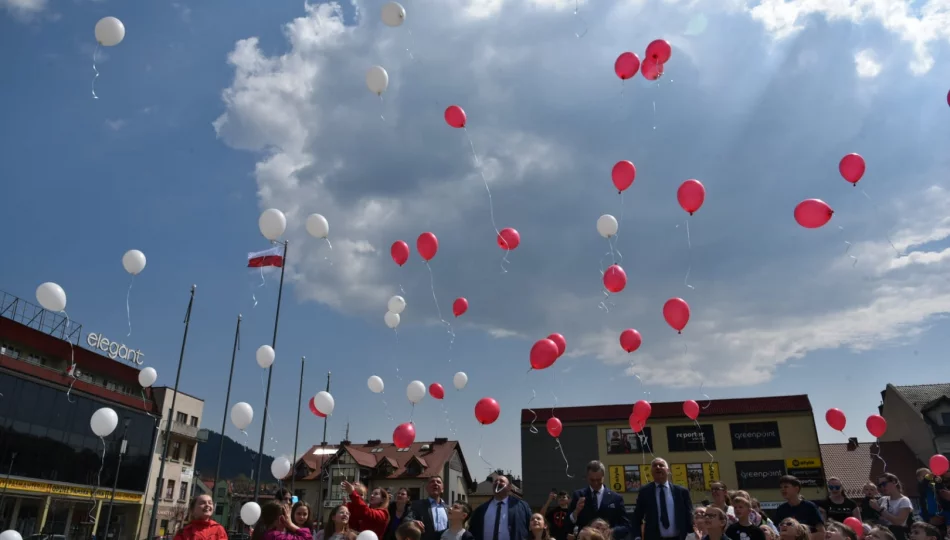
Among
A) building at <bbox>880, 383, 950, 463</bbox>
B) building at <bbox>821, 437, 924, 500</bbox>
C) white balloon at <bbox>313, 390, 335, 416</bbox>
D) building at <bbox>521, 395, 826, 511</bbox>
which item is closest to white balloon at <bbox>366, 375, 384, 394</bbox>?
white balloon at <bbox>313, 390, 335, 416</bbox>

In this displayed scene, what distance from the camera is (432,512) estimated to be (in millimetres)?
7723

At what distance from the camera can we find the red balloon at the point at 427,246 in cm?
1423

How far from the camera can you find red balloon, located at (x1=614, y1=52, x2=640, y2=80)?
1142 cm

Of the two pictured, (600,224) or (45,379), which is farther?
→ (45,379)

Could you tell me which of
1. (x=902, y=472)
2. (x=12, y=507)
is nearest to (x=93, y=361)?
(x=12, y=507)

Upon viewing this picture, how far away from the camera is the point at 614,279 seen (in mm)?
13148

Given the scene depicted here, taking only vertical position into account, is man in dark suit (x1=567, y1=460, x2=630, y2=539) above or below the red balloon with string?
below

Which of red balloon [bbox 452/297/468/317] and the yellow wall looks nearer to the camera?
red balloon [bbox 452/297/468/317]

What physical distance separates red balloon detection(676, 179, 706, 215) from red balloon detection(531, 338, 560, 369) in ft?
12.7

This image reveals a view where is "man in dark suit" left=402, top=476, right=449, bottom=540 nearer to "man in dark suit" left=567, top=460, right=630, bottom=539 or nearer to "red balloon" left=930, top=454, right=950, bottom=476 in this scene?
"man in dark suit" left=567, top=460, right=630, bottom=539

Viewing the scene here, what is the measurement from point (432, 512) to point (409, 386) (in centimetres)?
830

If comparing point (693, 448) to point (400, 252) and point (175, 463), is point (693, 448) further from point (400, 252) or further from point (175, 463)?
point (175, 463)

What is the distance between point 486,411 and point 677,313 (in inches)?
177

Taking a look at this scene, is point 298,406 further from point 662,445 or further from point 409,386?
point 662,445
